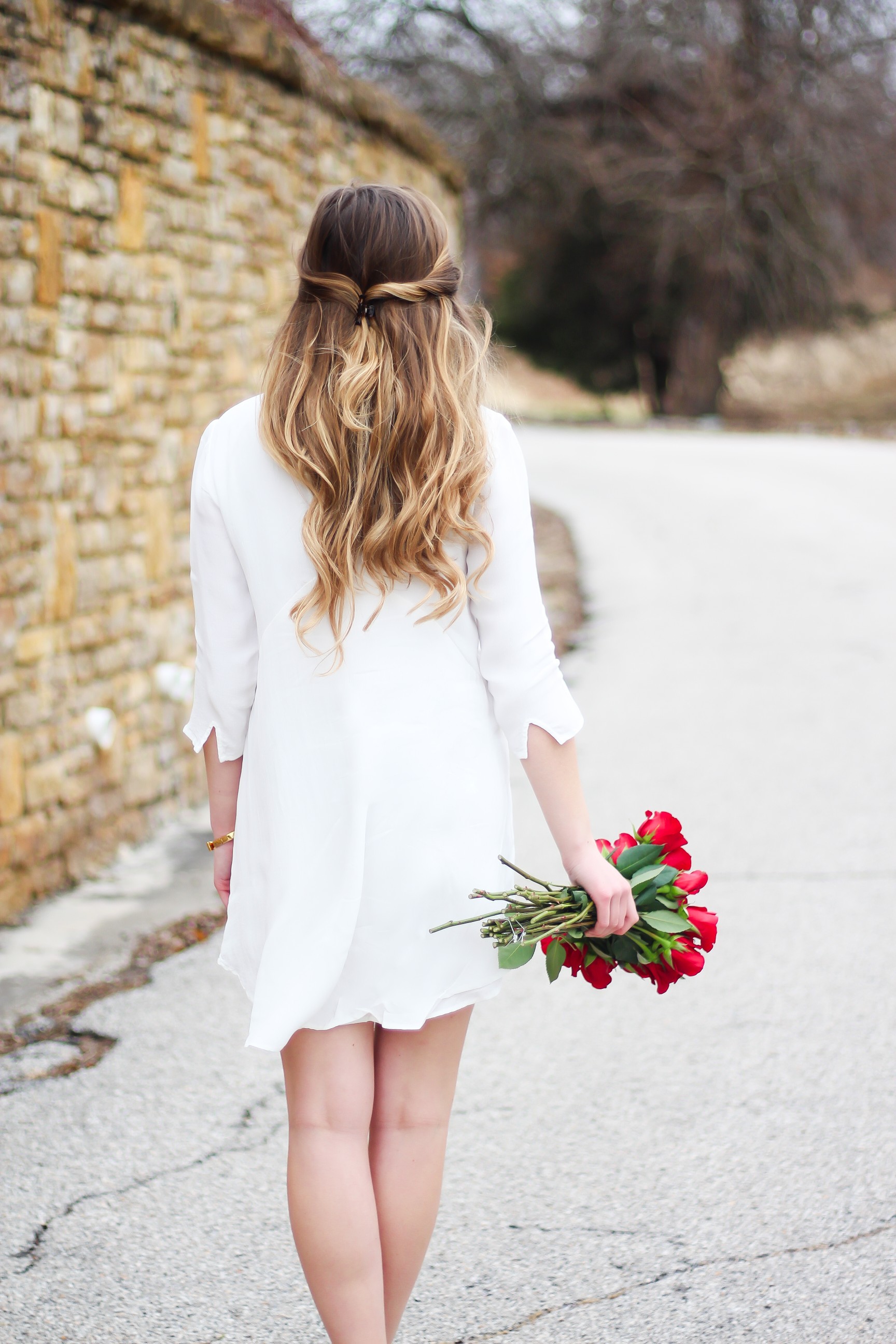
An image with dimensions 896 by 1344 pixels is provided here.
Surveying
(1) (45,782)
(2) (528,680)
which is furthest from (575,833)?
(1) (45,782)

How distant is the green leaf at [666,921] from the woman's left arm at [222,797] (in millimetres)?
651

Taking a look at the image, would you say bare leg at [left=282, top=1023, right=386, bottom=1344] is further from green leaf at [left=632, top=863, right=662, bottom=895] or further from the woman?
green leaf at [left=632, top=863, right=662, bottom=895]

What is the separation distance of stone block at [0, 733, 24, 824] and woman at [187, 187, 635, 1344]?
2.32 m

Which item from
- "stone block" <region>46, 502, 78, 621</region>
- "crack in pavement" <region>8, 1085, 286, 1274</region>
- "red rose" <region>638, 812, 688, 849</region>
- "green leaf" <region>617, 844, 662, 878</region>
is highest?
"red rose" <region>638, 812, 688, 849</region>

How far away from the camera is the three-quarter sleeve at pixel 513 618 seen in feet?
5.77

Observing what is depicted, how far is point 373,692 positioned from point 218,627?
0.90 feet

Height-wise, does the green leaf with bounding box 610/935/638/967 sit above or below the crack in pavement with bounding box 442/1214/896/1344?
above

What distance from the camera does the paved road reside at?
224 centimetres

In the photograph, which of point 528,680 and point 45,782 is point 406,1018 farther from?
point 45,782

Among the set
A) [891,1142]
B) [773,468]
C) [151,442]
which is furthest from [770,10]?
[891,1142]

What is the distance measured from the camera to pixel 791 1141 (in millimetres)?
2752

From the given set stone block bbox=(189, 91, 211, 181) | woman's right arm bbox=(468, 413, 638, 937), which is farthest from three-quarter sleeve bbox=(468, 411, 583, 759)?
stone block bbox=(189, 91, 211, 181)

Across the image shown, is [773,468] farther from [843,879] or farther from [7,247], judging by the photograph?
[7,247]

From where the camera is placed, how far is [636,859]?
1.90 metres
